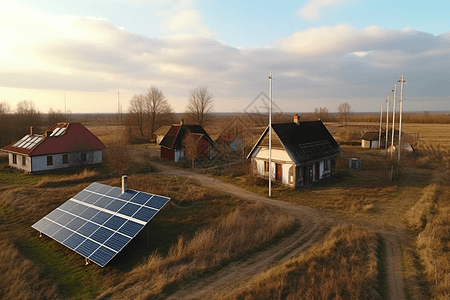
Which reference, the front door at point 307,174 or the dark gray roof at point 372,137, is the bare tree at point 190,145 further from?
the dark gray roof at point 372,137

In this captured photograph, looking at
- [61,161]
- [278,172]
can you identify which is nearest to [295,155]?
[278,172]

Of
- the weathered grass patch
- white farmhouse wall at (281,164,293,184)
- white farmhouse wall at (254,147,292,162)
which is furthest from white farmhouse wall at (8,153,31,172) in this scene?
the weathered grass patch

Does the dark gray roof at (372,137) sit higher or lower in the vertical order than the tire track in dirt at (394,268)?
higher

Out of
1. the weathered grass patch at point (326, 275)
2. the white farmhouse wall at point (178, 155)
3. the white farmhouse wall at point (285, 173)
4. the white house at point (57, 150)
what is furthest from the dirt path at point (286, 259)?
the white house at point (57, 150)

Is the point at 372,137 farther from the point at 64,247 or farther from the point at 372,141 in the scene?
the point at 64,247

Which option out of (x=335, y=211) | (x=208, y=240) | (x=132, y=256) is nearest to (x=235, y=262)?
(x=208, y=240)

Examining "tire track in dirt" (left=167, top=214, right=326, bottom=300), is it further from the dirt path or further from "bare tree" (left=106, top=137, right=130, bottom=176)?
"bare tree" (left=106, top=137, right=130, bottom=176)
